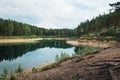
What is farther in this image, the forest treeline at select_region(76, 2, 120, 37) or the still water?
the forest treeline at select_region(76, 2, 120, 37)

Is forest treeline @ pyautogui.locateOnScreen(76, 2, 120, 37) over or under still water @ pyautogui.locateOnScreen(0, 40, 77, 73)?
over

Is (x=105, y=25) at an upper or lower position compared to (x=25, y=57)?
upper

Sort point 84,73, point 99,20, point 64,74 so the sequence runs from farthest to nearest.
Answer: point 99,20 < point 64,74 < point 84,73

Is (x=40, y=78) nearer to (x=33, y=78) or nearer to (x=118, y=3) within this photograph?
(x=33, y=78)

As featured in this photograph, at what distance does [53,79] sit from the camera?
63.7 ft

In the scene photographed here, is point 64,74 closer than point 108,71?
No

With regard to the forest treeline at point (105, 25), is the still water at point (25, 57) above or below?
below

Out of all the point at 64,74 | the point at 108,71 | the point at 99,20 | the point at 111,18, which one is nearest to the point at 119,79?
the point at 108,71

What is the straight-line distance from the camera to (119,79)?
15.6 m

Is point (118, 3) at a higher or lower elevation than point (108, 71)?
higher

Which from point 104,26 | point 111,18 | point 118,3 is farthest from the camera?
point 104,26

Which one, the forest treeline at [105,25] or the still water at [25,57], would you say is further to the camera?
the forest treeline at [105,25]

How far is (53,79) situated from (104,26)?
154 meters

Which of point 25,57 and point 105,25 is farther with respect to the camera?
point 105,25
